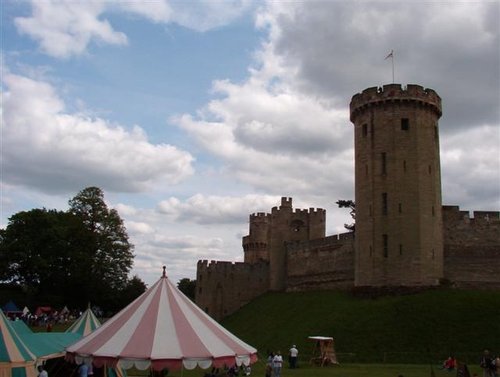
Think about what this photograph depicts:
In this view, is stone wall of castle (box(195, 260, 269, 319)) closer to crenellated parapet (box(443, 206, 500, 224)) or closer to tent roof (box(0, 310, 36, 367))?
crenellated parapet (box(443, 206, 500, 224))

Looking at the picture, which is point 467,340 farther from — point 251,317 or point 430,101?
point 251,317

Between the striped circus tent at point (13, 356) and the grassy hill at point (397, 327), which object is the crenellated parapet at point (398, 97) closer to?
the grassy hill at point (397, 327)

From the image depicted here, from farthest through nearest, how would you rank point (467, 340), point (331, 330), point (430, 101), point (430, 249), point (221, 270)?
1. point (221, 270)
2. point (430, 101)
3. point (430, 249)
4. point (331, 330)
5. point (467, 340)

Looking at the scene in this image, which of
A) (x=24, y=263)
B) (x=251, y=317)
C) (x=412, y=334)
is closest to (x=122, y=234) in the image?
(x=24, y=263)

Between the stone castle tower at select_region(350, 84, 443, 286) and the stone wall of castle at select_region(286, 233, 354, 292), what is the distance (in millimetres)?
4773

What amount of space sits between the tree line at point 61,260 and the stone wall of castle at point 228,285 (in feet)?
27.5

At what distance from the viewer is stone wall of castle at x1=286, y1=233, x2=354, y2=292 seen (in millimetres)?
45281

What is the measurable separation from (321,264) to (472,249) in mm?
14130

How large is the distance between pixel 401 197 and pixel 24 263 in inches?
1507

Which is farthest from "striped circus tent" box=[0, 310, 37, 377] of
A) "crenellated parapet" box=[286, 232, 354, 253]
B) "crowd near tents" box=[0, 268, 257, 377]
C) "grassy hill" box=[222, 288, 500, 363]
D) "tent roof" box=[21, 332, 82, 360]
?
"crenellated parapet" box=[286, 232, 354, 253]

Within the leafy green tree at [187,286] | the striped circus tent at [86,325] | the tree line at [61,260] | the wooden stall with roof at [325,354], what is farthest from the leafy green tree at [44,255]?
the leafy green tree at [187,286]

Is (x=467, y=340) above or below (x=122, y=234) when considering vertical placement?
below

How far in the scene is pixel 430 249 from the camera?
122ft

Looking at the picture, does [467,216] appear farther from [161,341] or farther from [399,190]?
[161,341]
